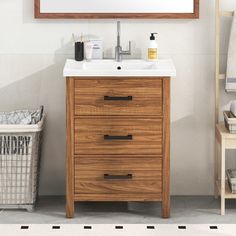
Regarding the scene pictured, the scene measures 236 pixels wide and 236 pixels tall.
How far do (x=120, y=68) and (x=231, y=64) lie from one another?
0.65 m

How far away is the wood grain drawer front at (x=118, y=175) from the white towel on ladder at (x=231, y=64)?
661mm

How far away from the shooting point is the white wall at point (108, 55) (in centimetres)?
479

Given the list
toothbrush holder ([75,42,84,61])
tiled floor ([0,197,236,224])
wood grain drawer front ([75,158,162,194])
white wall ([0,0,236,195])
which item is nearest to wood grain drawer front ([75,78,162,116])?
wood grain drawer front ([75,158,162,194])

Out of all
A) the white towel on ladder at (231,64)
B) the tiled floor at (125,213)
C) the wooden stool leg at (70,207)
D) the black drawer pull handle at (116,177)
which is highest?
the white towel on ladder at (231,64)

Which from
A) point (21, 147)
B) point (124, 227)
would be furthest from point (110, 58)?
point (124, 227)

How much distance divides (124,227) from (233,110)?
906mm

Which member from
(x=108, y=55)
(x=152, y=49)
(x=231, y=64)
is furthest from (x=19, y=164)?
(x=231, y=64)

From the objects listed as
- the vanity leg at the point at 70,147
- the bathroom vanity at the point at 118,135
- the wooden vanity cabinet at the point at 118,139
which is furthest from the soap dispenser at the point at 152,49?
the vanity leg at the point at 70,147

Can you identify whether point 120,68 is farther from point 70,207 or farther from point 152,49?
point 70,207

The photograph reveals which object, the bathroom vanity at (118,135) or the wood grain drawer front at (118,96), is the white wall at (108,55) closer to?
the bathroom vanity at (118,135)

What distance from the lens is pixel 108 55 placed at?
4812 millimetres

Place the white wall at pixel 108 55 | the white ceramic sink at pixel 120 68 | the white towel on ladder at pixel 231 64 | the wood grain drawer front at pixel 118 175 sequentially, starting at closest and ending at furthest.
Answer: the white ceramic sink at pixel 120 68
the wood grain drawer front at pixel 118 175
the white towel on ladder at pixel 231 64
the white wall at pixel 108 55

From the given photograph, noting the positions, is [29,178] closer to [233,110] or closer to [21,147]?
[21,147]

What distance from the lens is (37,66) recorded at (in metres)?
4.84
